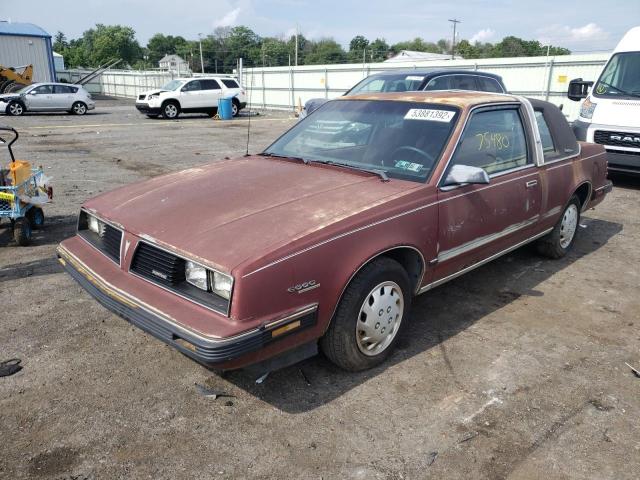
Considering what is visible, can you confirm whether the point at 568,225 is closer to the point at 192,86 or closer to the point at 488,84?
the point at 488,84

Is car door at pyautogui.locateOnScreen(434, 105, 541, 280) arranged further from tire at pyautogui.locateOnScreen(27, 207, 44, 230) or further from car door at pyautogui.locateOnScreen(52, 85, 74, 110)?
→ car door at pyautogui.locateOnScreen(52, 85, 74, 110)

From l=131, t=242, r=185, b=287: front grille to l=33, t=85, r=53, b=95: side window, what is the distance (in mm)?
24090

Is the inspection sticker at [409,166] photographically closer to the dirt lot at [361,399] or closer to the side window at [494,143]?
the side window at [494,143]

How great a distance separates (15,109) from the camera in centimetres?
2291

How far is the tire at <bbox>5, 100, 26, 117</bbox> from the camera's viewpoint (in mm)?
22775

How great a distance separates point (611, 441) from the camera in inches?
107

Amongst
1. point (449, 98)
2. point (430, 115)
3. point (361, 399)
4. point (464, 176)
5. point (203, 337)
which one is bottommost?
point (361, 399)

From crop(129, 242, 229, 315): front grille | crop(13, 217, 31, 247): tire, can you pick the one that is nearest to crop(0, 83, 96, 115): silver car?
crop(13, 217, 31, 247): tire

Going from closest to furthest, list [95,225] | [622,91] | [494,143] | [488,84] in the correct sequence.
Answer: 1. [95,225]
2. [494,143]
3. [622,91]
4. [488,84]

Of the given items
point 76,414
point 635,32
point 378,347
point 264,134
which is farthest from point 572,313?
point 264,134

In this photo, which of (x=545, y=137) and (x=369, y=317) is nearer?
(x=369, y=317)

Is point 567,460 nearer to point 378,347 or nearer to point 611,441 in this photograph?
point 611,441

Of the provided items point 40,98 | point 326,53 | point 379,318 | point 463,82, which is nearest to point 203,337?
point 379,318

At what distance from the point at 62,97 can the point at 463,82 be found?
20306 mm
